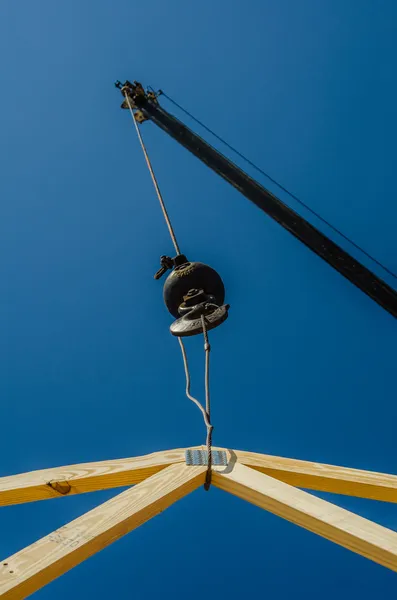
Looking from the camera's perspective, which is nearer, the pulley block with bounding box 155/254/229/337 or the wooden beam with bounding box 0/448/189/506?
the wooden beam with bounding box 0/448/189/506

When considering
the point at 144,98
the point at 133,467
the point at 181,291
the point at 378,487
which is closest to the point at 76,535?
the point at 133,467

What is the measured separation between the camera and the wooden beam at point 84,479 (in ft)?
6.68

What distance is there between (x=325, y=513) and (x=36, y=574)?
3.09ft

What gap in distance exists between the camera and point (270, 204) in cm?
571

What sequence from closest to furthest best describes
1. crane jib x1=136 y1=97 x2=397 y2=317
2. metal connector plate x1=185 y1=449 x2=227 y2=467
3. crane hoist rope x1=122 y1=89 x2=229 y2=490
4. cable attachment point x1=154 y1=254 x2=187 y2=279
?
1. metal connector plate x1=185 y1=449 x2=227 y2=467
2. crane hoist rope x1=122 y1=89 x2=229 y2=490
3. cable attachment point x1=154 y1=254 x2=187 y2=279
4. crane jib x1=136 y1=97 x2=397 y2=317

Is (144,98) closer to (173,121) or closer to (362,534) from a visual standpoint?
(173,121)

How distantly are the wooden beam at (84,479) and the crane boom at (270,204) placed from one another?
11.1ft

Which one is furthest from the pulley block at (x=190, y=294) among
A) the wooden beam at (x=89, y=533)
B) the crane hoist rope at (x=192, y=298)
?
the wooden beam at (x=89, y=533)

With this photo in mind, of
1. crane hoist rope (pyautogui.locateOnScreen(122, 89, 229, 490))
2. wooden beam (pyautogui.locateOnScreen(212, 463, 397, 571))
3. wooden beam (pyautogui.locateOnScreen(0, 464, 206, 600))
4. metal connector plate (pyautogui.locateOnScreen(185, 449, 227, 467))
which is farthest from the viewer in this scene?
crane hoist rope (pyautogui.locateOnScreen(122, 89, 229, 490))

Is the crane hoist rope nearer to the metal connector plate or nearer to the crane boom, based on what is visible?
the metal connector plate

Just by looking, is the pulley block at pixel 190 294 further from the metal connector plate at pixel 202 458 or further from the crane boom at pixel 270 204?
the crane boom at pixel 270 204

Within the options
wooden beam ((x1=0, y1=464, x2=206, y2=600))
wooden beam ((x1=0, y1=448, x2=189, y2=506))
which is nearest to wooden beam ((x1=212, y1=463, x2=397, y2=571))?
wooden beam ((x1=0, y1=464, x2=206, y2=600))

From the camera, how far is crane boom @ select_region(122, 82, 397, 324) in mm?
4793

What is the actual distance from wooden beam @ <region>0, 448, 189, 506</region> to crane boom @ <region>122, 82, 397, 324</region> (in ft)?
11.1
